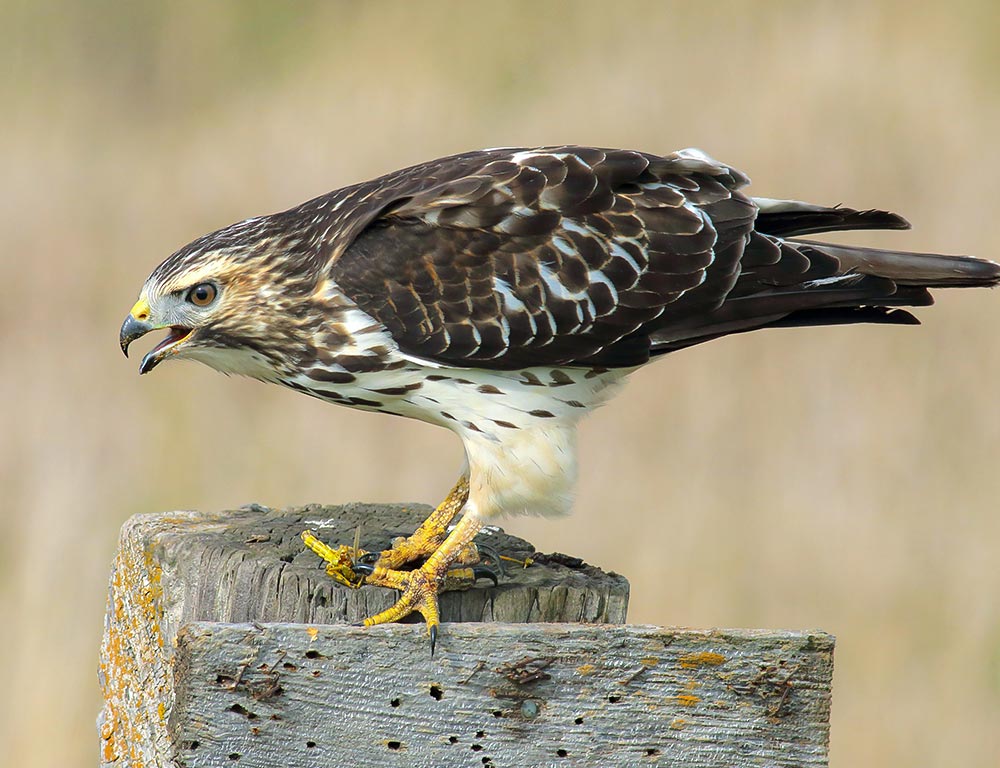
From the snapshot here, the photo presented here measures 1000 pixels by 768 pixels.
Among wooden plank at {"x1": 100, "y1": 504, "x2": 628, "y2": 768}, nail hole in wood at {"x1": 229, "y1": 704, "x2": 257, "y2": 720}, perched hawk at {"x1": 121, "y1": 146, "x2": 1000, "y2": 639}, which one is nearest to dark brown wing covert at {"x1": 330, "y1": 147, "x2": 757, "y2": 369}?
perched hawk at {"x1": 121, "y1": 146, "x2": 1000, "y2": 639}

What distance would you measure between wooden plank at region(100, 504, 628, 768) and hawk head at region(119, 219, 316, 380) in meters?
0.75

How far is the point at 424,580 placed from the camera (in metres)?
3.74

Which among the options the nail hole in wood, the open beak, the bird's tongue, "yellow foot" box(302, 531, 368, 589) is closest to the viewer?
the nail hole in wood

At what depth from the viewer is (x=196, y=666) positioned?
8.89 feet

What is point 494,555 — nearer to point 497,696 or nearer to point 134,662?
point 134,662

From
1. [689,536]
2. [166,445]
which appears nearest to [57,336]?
[166,445]

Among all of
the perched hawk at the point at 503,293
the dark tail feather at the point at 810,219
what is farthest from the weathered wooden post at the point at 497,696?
the dark tail feather at the point at 810,219

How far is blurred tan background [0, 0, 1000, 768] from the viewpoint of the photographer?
240 inches

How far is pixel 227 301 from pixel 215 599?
126 cm

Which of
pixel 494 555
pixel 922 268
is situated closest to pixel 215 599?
pixel 494 555

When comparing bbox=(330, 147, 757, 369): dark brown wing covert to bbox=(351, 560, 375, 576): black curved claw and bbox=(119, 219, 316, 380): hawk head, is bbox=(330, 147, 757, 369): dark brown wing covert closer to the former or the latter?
bbox=(119, 219, 316, 380): hawk head

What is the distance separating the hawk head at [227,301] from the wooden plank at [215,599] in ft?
2.46

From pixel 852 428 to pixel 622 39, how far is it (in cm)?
330

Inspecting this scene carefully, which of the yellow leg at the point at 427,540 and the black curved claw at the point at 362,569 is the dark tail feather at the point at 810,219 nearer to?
the yellow leg at the point at 427,540
